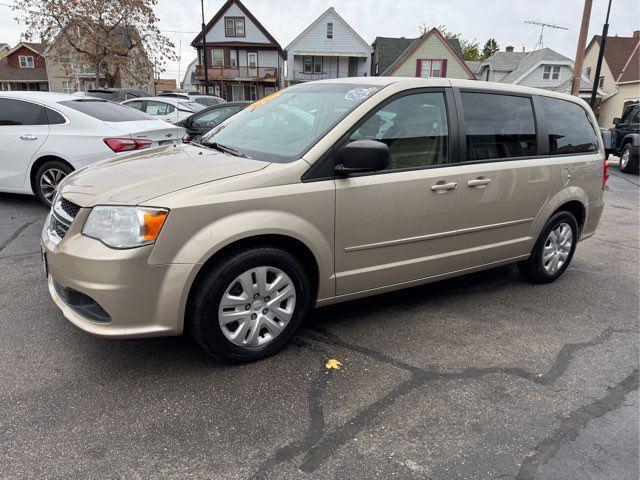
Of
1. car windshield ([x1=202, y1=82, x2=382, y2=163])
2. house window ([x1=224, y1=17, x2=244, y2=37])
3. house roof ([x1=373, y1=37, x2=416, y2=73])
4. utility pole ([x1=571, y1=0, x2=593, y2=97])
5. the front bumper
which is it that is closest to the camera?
the front bumper

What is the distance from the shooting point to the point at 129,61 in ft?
108

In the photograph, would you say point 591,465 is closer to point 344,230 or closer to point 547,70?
point 344,230

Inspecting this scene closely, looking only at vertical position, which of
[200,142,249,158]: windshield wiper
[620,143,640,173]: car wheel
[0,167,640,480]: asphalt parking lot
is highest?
[200,142,249,158]: windshield wiper

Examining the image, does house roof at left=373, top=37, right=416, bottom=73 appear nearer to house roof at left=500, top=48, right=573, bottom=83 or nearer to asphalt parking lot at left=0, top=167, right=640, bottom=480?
house roof at left=500, top=48, right=573, bottom=83

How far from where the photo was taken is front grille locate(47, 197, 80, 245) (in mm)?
2838

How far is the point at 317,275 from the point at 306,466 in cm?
126

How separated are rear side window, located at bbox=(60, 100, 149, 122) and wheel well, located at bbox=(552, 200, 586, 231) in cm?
550

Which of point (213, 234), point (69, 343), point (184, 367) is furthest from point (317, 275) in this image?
point (69, 343)

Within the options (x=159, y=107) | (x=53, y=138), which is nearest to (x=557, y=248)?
(x=53, y=138)

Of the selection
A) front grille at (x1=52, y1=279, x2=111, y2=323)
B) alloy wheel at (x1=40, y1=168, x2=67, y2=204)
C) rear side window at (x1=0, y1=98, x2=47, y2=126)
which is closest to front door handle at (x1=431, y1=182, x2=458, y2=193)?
front grille at (x1=52, y1=279, x2=111, y2=323)

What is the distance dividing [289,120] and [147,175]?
1.17 m

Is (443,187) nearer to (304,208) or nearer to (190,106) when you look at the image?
(304,208)

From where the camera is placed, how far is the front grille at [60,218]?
284cm

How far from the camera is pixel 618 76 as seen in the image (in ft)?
129
